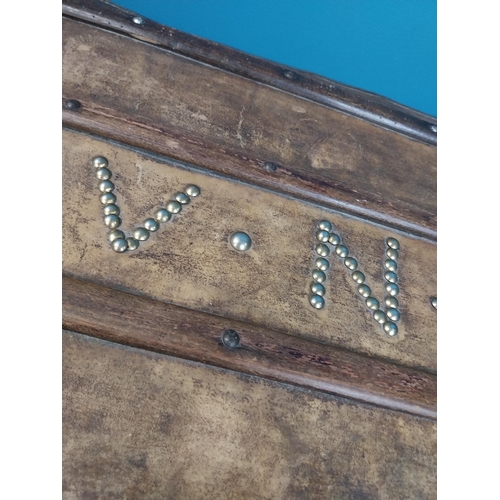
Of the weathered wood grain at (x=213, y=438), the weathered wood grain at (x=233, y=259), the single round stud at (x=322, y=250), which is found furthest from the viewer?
the single round stud at (x=322, y=250)

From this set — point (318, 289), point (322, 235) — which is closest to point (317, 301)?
point (318, 289)

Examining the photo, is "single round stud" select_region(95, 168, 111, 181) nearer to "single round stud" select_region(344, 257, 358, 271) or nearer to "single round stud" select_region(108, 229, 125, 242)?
"single round stud" select_region(108, 229, 125, 242)

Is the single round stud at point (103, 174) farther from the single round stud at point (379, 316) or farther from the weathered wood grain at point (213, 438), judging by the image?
the single round stud at point (379, 316)

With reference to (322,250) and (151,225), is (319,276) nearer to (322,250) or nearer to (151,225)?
(322,250)

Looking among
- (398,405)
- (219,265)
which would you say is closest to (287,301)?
(219,265)

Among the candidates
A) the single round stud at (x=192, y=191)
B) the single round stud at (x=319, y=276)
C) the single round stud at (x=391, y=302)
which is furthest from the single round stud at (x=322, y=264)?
the single round stud at (x=192, y=191)

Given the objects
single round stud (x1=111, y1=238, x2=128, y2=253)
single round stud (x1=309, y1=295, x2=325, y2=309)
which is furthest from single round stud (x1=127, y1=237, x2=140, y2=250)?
single round stud (x1=309, y1=295, x2=325, y2=309)

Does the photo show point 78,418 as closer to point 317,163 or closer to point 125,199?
point 125,199
